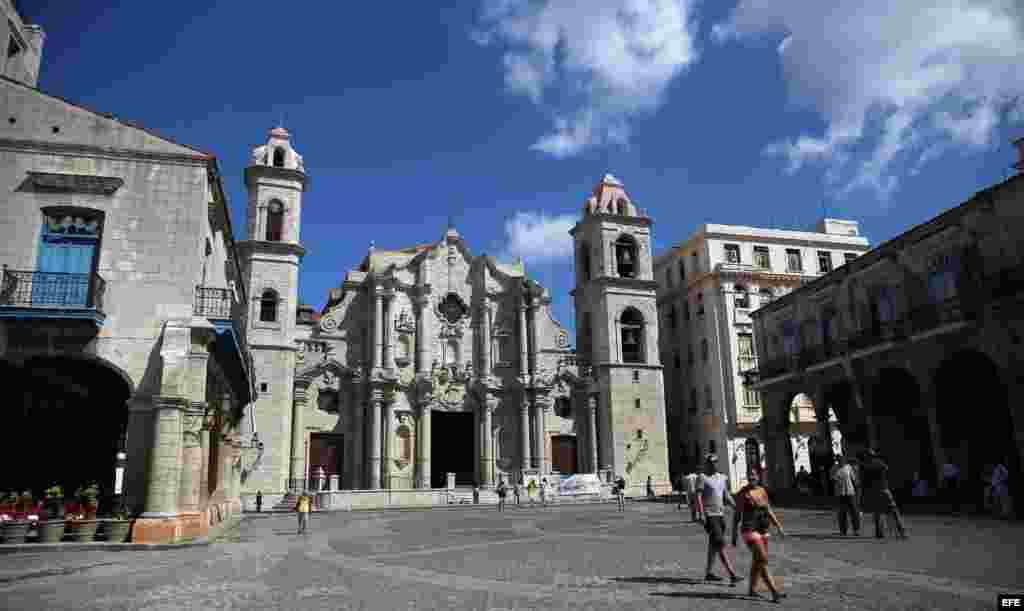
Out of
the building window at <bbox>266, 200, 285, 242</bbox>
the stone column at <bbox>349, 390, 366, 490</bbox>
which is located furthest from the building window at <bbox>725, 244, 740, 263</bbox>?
the building window at <bbox>266, 200, 285, 242</bbox>

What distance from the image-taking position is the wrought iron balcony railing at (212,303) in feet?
57.6

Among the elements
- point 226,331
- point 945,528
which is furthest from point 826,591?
point 226,331

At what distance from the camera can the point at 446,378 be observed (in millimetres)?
41375

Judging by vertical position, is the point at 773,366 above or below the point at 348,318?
below

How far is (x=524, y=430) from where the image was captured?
135ft

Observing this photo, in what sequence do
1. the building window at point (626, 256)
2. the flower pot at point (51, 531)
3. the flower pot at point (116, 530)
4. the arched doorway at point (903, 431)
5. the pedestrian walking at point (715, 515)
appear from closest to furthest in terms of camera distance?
the pedestrian walking at point (715, 515) < the flower pot at point (51, 531) < the flower pot at point (116, 530) < the arched doorway at point (903, 431) < the building window at point (626, 256)

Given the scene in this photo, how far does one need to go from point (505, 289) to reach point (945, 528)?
30.5 meters

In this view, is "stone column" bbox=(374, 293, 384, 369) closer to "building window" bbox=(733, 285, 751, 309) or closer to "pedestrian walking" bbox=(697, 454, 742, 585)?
"building window" bbox=(733, 285, 751, 309)

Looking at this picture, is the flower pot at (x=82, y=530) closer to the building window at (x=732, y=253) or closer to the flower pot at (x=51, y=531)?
the flower pot at (x=51, y=531)

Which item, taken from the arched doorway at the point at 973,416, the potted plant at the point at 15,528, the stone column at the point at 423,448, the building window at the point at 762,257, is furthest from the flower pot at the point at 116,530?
the building window at the point at 762,257

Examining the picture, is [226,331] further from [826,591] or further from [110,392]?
[826,591]

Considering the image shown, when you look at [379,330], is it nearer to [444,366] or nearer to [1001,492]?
[444,366]

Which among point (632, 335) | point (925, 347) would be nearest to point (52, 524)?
point (925, 347)

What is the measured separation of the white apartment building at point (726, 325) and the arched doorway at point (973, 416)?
57.4ft
